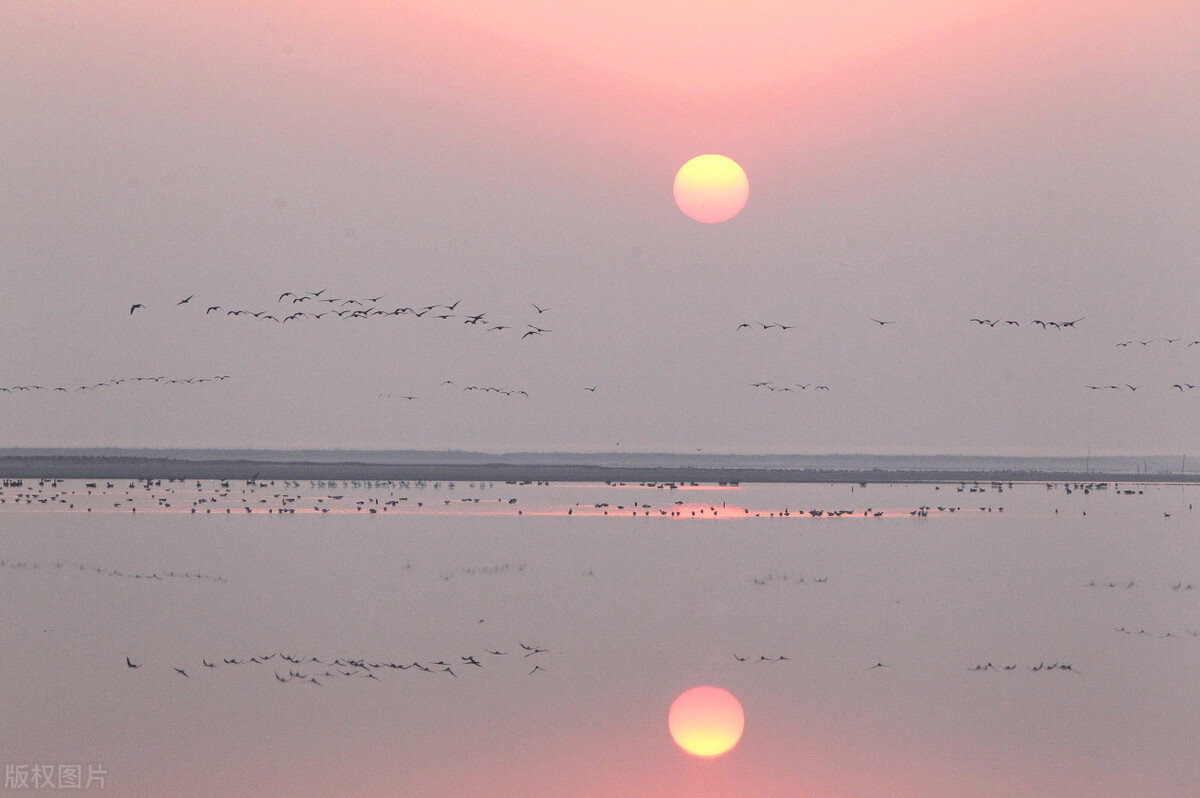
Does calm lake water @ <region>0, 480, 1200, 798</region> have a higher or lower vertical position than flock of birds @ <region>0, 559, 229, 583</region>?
lower

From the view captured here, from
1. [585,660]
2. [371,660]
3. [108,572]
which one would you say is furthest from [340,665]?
[108,572]

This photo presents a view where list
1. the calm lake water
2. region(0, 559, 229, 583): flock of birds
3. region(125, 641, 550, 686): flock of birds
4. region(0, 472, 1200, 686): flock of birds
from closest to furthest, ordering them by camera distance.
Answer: the calm lake water
region(125, 641, 550, 686): flock of birds
region(0, 472, 1200, 686): flock of birds
region(0, 559, 229, 583): flock of birds

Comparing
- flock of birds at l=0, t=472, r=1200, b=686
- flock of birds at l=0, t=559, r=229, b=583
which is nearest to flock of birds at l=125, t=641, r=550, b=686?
flock of birds at l=0, t=472, r=1200, b=686

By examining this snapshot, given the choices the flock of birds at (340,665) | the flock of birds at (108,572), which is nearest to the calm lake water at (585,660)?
the flock of birds at (340,665)

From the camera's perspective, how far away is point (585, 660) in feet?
71.6

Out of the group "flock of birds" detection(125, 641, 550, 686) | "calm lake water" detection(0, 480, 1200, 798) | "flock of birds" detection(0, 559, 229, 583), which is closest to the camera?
"calm lake water" detection(0, 480, 1200, 798)

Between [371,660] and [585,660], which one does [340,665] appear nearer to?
[371,660]

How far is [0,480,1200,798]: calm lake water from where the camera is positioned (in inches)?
627

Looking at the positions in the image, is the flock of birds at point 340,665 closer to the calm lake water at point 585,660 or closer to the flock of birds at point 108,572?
the calm lake water at point 585,660

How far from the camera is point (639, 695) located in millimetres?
19328

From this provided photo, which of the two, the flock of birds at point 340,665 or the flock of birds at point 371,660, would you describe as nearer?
the flock of birds at point 340,665

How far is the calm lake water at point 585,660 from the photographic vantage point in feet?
52.3

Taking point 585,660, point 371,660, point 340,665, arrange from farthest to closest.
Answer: point 585,660 → point 371,660 → point 340,665

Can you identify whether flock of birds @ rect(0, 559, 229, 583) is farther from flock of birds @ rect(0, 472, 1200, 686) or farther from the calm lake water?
the calm lake water
